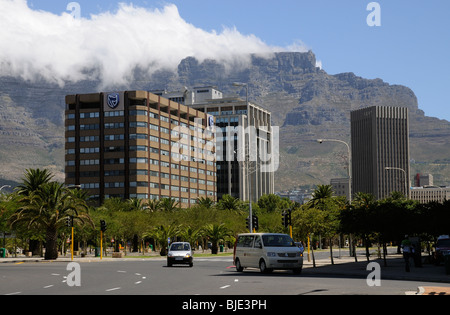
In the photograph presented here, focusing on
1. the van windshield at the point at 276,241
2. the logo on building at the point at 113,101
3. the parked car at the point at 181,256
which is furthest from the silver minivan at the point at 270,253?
the logo on building at the point at 113,101

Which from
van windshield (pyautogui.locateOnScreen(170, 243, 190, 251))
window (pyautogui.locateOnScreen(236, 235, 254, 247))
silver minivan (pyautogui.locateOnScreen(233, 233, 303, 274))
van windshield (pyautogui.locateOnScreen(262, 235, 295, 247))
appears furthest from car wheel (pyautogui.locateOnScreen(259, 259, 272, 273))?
van windshield (pyautogui.locateOnScreen(170, 243, 190, 251))

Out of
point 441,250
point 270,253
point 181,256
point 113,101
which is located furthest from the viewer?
point 113,101

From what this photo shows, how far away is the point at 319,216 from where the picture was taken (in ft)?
149

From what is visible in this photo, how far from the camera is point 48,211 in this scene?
65.8 m

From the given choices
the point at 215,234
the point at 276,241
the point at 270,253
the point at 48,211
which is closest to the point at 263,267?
the point at 270,253

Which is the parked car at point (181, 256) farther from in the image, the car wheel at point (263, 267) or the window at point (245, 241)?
the car wheel at point (263, 267)

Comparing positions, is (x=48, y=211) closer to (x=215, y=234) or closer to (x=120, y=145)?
(x=215, y=234)

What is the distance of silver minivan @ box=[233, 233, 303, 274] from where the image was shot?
34.5 meters

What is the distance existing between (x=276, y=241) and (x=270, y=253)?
107 cm

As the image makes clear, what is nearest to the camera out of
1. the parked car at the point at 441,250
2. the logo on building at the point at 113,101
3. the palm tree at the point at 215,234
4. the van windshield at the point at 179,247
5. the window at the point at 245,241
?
the window at the point at 245,241

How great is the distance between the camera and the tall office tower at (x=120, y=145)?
154625 millimetres

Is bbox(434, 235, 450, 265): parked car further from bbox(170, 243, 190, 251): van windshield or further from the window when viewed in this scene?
bbox(170, 243, 190, 251): van windshield
